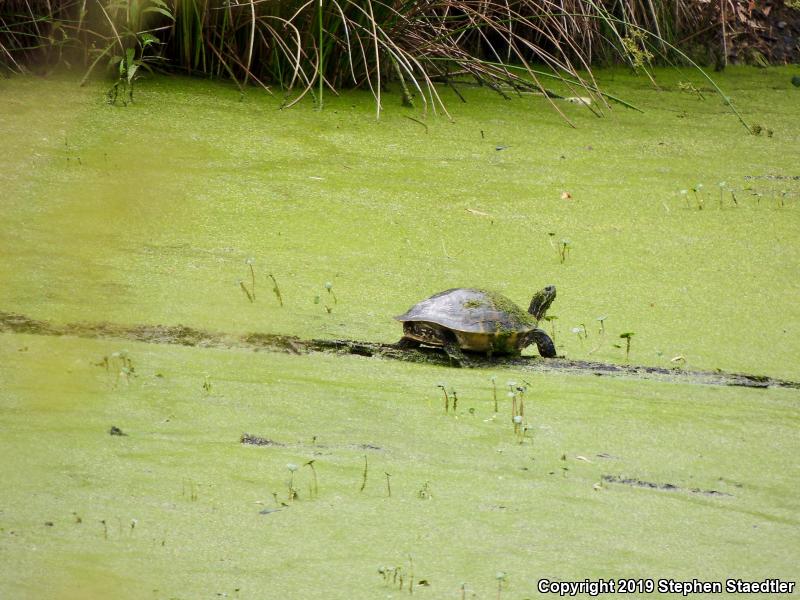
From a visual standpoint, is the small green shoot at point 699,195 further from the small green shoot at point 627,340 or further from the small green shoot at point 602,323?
the small green shoot at point 627,340

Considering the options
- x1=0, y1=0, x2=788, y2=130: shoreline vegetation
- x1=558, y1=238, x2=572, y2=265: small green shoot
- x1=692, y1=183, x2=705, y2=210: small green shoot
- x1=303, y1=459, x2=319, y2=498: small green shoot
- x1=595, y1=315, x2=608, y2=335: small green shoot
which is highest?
x1=0, y1=0, x2=788, y2=130: shoreline vegetation

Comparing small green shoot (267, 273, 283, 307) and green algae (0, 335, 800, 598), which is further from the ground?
small green shoot (267, 273, 283, 307)

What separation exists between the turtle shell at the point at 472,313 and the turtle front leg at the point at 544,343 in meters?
0.04

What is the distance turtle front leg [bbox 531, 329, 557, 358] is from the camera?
3.21 meters

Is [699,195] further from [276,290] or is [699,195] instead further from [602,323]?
[276,290]

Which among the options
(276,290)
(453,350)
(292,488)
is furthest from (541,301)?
(292,488)

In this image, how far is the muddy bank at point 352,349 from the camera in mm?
3021

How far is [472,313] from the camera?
3.11 metres

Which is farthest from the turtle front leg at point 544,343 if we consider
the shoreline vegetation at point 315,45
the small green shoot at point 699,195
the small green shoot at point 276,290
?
the shoreline vegetation at point 315,45

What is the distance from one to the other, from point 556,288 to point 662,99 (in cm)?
278

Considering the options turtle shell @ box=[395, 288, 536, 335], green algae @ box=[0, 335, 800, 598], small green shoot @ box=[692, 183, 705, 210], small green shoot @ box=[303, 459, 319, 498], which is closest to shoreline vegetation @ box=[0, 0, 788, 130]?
small green shoot @ box=[692, 183, 705, 210]

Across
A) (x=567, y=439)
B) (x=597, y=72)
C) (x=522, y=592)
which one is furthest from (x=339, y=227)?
(x=597, y=72)

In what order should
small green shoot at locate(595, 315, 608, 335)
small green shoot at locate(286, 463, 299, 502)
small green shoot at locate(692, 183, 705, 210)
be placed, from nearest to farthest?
1. small green shoot at locate(286, 463, 299, 502)
2. small green shoot at locate(595, 315, 608, 335)
3. small green shoot at locate(692, 183, 705, 210)

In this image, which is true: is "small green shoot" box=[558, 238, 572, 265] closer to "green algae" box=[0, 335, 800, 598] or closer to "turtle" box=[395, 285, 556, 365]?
"turtle" box=[395, 285, 556, 365]
